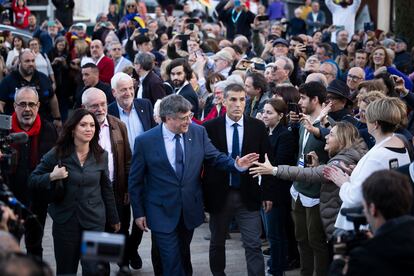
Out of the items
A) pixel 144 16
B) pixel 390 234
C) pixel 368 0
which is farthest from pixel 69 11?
pixel 390 234

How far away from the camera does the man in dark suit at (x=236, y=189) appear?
A: 9.50 metres

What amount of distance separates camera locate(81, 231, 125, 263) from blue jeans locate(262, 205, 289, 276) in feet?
15.4

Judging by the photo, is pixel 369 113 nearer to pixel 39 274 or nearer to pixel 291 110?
pixel 291 110

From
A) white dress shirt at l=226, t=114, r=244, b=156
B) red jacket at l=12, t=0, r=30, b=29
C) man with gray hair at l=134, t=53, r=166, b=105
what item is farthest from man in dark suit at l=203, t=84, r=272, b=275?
red jacket at l=12, t=0, r=30, b=29

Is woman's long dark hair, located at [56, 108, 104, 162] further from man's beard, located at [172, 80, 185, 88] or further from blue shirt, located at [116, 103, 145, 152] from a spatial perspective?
man's beard, located at [172, 80, 185, 88]

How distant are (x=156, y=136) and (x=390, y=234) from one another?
4.00 meters

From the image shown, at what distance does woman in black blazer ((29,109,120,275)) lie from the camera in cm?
880

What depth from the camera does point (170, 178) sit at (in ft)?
30.0

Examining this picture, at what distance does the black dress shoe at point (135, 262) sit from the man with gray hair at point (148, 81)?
3068 mm

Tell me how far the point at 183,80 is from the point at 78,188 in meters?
4.68

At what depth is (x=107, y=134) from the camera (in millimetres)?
9867

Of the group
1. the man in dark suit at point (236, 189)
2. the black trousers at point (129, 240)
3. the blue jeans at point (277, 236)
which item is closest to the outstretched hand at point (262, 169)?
the man in dark suit at point (236, 189)

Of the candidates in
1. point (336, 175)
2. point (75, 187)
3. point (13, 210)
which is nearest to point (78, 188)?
point (75, 187)

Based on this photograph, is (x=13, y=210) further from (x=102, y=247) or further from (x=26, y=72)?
(x=26, y=72)
